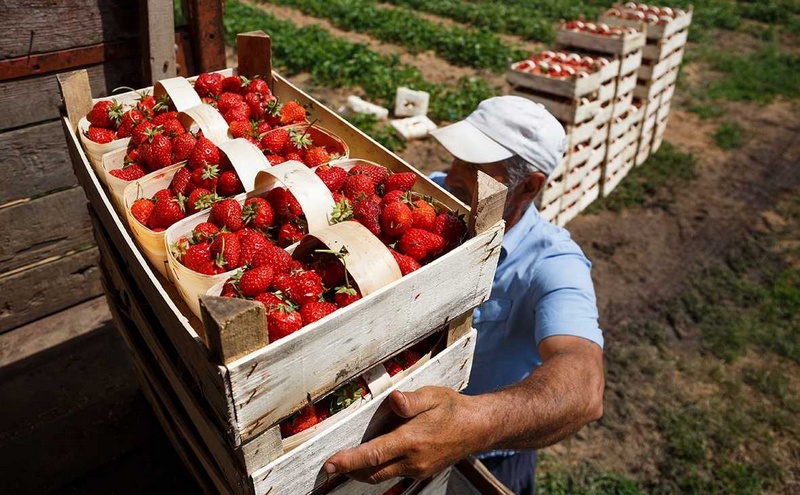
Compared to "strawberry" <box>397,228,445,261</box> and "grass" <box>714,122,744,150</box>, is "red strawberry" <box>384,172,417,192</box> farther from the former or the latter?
"grass" <box>714,122,744,150</box>

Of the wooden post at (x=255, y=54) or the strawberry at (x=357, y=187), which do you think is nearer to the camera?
the strawberry at (x=357, y=187)

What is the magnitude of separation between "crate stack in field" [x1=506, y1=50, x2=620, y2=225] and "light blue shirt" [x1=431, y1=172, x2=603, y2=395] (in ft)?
10.3

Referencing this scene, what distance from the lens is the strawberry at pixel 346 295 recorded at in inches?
54.3

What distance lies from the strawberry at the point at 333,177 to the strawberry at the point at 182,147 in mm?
471

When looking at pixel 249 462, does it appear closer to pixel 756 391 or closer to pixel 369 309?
pixel 369 309

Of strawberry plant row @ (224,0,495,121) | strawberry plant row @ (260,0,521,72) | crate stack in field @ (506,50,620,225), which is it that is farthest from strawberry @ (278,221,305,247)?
strawberry plant row @ (260,0,521,72)

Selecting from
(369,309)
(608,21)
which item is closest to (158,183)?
(369,309)

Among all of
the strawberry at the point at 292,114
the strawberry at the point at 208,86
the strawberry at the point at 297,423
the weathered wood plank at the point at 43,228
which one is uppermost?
the strawberry at the point at 208,86

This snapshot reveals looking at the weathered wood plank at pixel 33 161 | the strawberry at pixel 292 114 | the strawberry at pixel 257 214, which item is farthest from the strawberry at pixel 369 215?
the weathered wood plank at pixel 33 161

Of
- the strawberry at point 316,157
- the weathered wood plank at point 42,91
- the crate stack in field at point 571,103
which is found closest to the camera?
the strawberry at point 316,157

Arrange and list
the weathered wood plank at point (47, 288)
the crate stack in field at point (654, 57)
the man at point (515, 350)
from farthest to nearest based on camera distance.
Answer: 1. the crate stack in field at point (654, 57)
2. the weathered wood plank at point (47, 288)
3. the man at point (515, 350)

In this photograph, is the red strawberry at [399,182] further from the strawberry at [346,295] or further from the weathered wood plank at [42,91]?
the weathered wood plank at [42,91]

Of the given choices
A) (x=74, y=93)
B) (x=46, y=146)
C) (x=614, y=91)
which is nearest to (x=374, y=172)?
(x=74, y=93)

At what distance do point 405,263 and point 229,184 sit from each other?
66 centimetres
